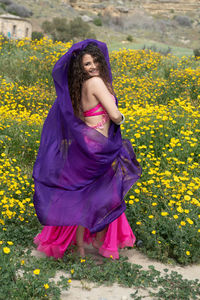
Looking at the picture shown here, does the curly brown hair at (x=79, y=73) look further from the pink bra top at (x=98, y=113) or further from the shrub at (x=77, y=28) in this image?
the shrub at (x=77, y=28)

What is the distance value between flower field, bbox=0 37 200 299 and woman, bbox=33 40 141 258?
0.43 m

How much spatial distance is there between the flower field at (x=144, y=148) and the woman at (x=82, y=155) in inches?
16.8

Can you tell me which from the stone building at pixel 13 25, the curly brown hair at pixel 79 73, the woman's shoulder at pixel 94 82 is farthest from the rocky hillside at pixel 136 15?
the woman's shoulder at pixel 94 82

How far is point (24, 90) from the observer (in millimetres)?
8070

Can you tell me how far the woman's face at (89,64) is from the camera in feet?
10.4

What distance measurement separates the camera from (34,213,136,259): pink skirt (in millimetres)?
3375

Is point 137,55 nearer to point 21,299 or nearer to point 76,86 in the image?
point 76,86

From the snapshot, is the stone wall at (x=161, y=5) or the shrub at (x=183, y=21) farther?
the stone wall at (x=161, y=5)

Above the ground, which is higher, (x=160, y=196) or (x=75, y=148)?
(x=75, y=148)

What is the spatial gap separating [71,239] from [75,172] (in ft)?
2.01

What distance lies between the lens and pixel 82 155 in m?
3.21

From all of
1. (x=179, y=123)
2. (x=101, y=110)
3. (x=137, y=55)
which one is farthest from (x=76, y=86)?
(x=137, y=55)

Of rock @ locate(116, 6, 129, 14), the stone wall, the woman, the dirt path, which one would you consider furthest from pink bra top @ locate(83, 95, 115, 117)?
the stone wall

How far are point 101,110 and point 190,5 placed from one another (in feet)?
196
